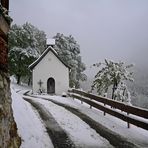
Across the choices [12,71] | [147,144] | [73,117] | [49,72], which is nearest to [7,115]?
[147,144]

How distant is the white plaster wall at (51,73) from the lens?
3688 centimetres

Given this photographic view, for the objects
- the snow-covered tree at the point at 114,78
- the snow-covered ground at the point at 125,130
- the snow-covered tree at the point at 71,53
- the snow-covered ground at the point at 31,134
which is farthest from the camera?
→ the snow-covered tree at the point at 71,53

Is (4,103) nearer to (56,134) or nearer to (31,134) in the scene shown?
(31,134)

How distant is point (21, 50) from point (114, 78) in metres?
27.0

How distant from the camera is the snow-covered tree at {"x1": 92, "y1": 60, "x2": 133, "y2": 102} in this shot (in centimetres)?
2558

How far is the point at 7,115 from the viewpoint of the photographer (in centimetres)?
564

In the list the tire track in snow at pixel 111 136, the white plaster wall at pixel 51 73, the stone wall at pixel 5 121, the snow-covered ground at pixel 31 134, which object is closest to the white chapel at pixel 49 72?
the white plaster wall at pixel 51 73

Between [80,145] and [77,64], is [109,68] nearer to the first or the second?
[80,145]

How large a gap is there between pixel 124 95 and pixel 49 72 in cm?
1410

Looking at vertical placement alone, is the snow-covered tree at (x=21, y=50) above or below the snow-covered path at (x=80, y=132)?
above

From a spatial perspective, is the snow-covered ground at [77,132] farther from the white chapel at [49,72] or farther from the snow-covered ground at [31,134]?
the white chapel at [49,72]

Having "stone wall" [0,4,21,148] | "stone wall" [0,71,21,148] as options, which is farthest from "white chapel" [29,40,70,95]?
"stone wall" [0,4,21,148]

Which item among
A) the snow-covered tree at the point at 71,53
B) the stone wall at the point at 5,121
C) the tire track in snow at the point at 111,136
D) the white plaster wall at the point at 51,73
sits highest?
the snow-covered tree at the point at 71,53

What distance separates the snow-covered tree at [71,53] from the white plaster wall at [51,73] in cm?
1350
